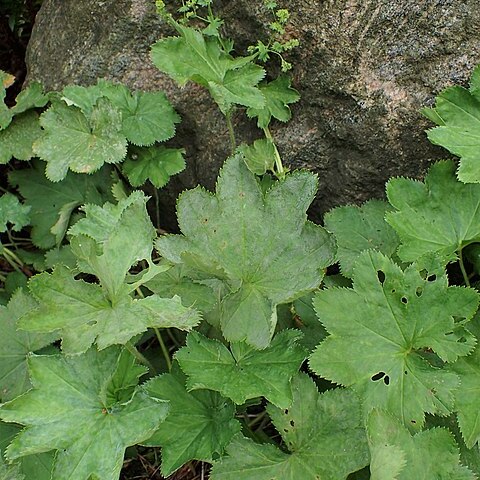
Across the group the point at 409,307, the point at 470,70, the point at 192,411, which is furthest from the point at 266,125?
the point at 192,411

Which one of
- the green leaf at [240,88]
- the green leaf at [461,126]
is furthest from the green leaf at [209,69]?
the green leaf at [461,126]

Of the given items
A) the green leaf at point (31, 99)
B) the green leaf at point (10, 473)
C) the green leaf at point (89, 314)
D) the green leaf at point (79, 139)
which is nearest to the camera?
the green leaf at point (89, 314)

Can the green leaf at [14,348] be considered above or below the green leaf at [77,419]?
below

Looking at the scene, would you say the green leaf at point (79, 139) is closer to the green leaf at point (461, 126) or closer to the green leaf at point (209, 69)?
Result: the green leaf at point (209, 69)

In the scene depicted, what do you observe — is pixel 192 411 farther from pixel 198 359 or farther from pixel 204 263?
pixel 204 263

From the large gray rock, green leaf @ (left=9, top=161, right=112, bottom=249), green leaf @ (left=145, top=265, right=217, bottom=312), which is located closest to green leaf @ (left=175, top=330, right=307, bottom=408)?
green leaf @ (left=145, top=265, right=217, bottom=312)

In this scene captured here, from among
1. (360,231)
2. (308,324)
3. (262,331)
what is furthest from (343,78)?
(262,331)

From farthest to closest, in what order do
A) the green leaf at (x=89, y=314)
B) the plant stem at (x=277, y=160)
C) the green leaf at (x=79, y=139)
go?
the green leaf at (x=79, y=139)
the plant stem at (x=277, y=160)
the green leaf at (x=89, y=314)

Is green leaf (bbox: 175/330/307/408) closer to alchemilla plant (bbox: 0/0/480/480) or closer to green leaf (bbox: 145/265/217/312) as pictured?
alchemilla plant (bbox: 0/0/480/480)
